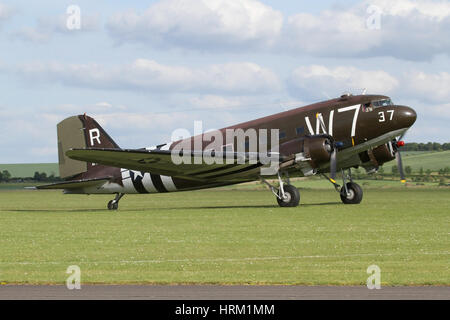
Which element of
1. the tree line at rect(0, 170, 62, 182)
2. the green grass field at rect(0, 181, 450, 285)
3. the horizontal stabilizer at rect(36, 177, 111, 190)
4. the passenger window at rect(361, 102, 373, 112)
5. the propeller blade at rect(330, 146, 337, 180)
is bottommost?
the green grass field at rect(0, 181, 450, 285)

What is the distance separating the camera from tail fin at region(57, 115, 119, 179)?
43906mm

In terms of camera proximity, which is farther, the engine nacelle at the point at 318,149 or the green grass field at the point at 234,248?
the engine nacelle at the point at 318,149

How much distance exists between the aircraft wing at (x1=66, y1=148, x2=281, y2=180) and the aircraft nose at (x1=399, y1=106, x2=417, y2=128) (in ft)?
22.2

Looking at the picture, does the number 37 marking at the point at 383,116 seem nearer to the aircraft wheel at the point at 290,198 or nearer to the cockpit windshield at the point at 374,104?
the cockpit windshield at the point at 374,104

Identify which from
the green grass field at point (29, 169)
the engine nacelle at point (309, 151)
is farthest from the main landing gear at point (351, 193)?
the green grass field at point (29, 169)

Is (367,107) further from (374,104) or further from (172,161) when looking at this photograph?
(172,161)

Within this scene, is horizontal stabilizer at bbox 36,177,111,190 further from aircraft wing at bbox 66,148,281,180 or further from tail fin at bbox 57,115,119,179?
aircraft wing at bbox 66,148,281,180

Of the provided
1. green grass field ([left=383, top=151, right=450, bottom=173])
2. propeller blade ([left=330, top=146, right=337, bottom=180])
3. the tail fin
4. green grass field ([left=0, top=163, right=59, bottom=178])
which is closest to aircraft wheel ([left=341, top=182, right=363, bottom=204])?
propeller blade ([left=330, top=146, right=337, bottom=180])

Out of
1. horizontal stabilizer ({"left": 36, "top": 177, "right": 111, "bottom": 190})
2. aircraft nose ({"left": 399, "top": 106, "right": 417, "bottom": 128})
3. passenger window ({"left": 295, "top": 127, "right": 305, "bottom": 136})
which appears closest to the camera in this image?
aircraft nose ({"left": 399, "top": 106, "right": 417, "bottom": 128})

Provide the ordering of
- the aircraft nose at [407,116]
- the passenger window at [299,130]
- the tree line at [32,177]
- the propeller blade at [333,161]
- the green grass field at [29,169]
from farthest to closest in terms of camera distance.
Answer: the green grass field at [29,169] → the tree line at [32,177] → the passenger window at [299,130] → the propeller blade at [333,161] → the aircraft nose at [407,116]

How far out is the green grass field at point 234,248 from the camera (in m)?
16.0

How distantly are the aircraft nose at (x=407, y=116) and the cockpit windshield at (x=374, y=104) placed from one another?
2.65ft
